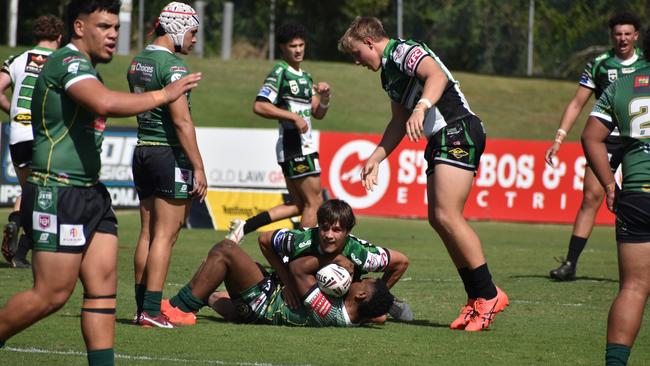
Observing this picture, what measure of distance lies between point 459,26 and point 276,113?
29.4m

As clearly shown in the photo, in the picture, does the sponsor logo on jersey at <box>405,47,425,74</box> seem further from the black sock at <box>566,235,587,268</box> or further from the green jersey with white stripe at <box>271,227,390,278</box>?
the black sock at <box>566,235,587,268</box>

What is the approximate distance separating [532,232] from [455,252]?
1044 centimetres

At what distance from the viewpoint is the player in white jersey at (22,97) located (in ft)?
32.6

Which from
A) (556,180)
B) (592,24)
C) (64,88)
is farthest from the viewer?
(592,24)

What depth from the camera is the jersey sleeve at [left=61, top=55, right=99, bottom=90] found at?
5.25 meters

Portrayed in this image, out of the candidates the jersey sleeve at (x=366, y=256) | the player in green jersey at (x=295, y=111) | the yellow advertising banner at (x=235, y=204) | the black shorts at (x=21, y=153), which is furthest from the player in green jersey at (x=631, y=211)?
the yellow advertising banner at (x=235, y=204)

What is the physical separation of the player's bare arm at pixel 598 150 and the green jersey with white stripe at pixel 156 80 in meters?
2.71

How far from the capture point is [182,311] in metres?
7.88

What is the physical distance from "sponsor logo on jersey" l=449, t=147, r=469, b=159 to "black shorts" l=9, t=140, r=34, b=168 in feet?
13.6

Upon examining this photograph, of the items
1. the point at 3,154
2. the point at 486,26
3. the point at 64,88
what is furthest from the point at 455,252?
the point at 486,26

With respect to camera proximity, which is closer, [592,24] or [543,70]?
[592,24]

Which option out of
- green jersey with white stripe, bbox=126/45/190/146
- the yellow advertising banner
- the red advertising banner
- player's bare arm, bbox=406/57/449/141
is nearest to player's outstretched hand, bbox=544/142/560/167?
player's bare arm, bbox=406/57/449/141

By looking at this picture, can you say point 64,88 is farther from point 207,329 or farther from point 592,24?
point 592,24

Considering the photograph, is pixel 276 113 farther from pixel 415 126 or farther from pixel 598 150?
pixel 598 150
